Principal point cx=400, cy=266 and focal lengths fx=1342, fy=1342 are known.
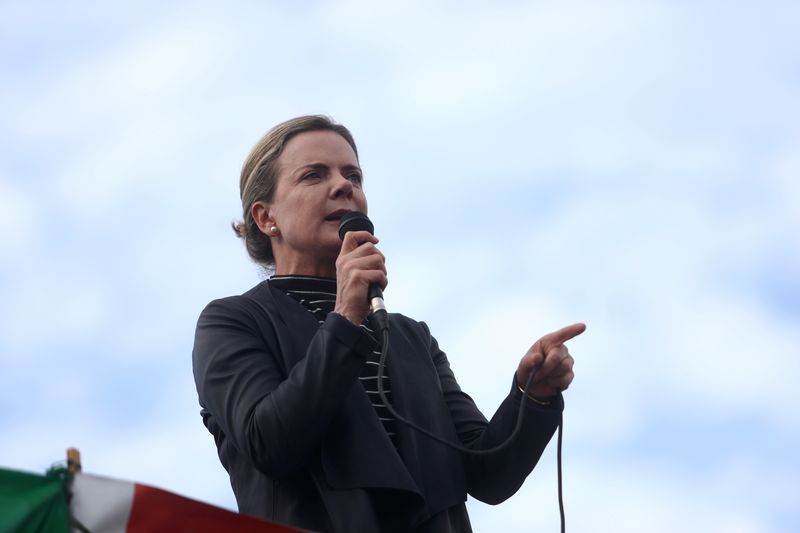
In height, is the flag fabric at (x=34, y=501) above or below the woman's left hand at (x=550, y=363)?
below

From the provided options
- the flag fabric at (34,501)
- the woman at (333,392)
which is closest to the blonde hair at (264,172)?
the woman at (333,392)

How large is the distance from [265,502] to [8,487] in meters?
0.85

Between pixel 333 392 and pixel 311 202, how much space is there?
1088 mm

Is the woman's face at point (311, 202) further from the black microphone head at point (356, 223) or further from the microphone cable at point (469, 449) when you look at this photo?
the microphone cable at point (469, 449)

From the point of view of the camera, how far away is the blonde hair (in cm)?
484

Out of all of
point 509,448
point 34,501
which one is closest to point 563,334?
point 509,448

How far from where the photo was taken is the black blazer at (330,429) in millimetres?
3701

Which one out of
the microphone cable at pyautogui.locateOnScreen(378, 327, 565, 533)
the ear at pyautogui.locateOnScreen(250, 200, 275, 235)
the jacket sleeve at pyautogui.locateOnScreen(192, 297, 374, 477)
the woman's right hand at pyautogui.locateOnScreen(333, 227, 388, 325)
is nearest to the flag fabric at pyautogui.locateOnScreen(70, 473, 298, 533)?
the jacket sleeve at pyautogui.locateOnScreen(192, 297, 374, 477)

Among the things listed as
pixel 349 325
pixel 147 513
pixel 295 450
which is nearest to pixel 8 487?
pixel 147 513

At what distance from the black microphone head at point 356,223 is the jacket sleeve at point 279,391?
53 cm

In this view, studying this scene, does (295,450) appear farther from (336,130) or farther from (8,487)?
(336,130)

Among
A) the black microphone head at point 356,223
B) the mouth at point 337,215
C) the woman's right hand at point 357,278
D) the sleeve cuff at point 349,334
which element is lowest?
the sleeve cuff at point 349,334

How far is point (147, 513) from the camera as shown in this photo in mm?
3396

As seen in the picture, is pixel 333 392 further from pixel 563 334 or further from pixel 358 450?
pixel 563 334
